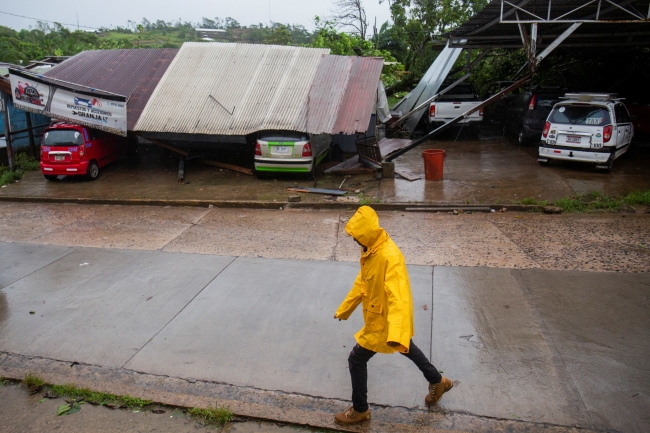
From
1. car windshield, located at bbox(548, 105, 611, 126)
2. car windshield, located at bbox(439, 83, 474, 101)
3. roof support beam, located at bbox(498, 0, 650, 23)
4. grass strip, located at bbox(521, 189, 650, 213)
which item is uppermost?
roof support beam, located at bbox(498, 0, 650, 23)

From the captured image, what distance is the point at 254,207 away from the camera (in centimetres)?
1102

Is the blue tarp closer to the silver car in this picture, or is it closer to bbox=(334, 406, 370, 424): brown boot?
the silver car

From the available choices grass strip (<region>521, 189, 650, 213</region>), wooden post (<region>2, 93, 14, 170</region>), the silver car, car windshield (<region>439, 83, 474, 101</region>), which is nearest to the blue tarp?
wooden post (<region>2, 93, 14, 170</region>)

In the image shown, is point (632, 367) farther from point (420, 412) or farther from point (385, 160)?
point (385, 160)

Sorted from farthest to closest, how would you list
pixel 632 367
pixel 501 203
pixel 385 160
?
pixel 385 160 < pixel 501 203 < pixel 632 367

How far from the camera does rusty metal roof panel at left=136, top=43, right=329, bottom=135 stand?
12.9 m

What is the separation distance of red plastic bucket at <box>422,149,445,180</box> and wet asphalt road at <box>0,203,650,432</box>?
2646 mm

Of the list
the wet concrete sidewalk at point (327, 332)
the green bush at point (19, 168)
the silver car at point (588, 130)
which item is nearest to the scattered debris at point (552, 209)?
the silver car at point (588, 130)

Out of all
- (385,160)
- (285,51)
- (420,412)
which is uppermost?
(285,51)

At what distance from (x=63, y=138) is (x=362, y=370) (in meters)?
12.1

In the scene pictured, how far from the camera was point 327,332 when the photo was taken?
5.44m

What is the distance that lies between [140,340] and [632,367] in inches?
188

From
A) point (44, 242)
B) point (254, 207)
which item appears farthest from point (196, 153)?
point (44, 242)

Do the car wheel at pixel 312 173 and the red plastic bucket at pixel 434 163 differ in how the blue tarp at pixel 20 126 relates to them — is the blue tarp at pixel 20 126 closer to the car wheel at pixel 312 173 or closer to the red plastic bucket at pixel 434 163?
the car wheel at pixel 312 173
